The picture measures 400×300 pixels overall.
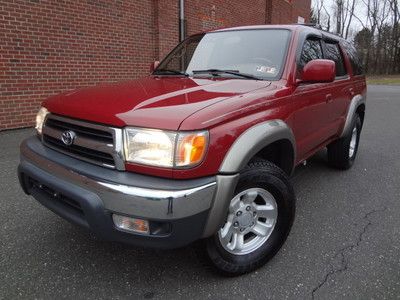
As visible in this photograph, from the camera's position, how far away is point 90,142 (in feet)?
7.55

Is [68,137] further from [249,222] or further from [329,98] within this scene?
[329,98]

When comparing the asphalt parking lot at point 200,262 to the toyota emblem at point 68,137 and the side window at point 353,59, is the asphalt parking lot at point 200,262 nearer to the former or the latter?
the toyota emblem at point 68,137

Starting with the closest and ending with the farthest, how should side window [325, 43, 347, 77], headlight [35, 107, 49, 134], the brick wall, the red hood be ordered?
1. the red hood
2. headlight [35, 107, 49, 134]
3. side window [325, 43, 347, 77]
4. the brick wall

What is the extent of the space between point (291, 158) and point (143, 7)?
6752 mm

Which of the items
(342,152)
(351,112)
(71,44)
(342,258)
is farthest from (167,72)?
(71,44)

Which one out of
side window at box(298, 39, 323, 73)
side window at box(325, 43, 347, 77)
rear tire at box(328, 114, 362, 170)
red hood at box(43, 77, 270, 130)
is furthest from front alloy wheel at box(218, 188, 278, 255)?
rear tire at box(328, 114, 362, 170)

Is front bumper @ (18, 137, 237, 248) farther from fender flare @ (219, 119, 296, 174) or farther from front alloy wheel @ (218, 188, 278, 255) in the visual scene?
front alloy wheel @ (218, 188, 278, 255)

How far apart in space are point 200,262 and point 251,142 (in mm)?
860

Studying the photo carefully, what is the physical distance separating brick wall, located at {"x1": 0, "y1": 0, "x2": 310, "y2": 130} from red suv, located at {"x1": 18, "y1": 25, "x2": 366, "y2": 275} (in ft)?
13.7

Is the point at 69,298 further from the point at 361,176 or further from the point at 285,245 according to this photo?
the point at 361,176

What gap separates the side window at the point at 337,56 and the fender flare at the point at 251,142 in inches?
68.2

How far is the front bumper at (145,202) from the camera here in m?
2.04

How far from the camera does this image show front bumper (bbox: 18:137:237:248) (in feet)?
6.68

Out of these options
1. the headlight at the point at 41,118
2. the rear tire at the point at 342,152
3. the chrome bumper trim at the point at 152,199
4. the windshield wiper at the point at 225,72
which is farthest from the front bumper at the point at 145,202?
the rear tire at the point at 342,152
